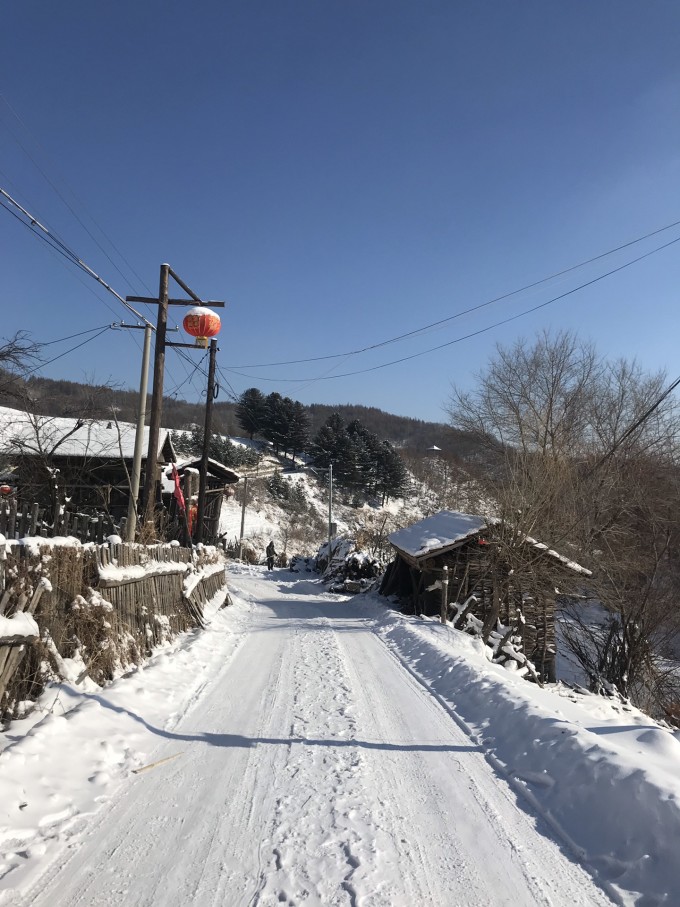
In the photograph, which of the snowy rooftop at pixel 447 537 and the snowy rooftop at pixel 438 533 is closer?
the snowy rooftop at pixel 447 537

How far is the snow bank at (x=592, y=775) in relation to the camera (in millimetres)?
3506

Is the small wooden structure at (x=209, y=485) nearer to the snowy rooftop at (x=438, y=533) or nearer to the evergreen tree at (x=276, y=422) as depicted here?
the snowy rooftop at (x=438, y=533)

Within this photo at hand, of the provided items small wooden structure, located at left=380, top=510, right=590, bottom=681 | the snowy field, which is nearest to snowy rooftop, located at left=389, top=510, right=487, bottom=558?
small wooden structure, located at left=380, top=510, right=590, bottom=681

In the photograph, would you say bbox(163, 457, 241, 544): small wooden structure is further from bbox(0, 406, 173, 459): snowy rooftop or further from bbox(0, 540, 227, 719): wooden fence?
bbox(0, 540, 227, 719): wooden fence

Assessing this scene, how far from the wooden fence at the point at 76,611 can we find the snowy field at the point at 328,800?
1.05 feet

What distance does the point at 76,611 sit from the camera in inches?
259

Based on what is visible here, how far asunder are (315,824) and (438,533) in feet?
45.6

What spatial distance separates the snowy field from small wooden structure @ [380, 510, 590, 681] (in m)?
7.71

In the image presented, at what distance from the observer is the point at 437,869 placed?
3.43 m

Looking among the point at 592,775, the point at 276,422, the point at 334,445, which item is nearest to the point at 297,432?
the point at 276,422

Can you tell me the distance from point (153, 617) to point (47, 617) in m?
3.65

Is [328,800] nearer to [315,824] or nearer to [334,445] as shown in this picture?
[315,824]

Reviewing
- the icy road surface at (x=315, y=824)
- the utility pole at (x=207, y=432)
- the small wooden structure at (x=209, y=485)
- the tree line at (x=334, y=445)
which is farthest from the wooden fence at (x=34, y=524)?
the tree line at (x=334, y=445)

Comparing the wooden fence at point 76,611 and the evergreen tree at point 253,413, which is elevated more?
the evergreen tree at point 253,413
